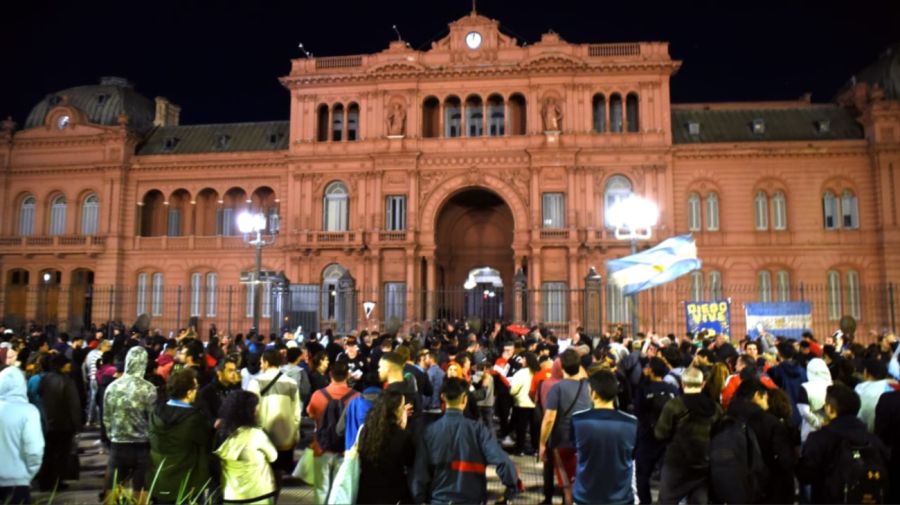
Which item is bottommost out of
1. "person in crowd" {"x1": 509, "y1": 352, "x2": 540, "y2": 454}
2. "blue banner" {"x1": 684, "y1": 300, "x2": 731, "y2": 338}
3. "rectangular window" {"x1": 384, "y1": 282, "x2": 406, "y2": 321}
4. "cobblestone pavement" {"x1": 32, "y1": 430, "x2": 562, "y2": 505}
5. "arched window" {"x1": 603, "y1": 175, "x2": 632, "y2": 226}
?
"cobblestone pavement" {"x1": 32, "y1": 430, "x2": 562, "y2": 505}

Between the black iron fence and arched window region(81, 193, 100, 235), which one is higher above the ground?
arched window region(81, 193, 100, 235)

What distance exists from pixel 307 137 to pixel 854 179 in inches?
1180

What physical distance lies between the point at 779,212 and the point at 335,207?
2440cm

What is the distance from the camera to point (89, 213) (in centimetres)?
3994

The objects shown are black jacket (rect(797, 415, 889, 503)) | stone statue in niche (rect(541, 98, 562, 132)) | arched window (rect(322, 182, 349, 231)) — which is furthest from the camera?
arched window (rect(322, 182, 349, 231))

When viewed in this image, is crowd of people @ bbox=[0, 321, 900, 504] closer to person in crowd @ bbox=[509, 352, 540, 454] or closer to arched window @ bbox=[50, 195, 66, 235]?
person in crowd @ bbox=[509, 352, 540, 454]

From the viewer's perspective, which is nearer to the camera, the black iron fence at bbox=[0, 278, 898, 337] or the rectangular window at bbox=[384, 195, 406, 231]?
the black iron fence at bbox=[0, 278, 898, 337]

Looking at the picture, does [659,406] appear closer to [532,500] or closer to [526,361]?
[532,500]

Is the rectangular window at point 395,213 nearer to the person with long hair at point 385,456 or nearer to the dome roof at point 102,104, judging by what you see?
the dome roof at point 102,104

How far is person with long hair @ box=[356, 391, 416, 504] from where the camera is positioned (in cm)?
536

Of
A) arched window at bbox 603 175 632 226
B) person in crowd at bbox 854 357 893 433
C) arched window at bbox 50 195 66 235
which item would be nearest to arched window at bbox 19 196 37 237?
arched window at bbox 50 195 66 235

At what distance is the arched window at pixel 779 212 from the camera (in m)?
34.9

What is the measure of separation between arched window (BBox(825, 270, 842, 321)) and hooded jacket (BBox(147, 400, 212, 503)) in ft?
115

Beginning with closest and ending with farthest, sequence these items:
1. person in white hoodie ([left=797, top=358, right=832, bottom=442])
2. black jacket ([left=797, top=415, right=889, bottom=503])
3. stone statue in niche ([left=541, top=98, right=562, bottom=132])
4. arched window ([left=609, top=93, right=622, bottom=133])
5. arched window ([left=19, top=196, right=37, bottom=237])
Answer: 1. black jacket ([left=797, top=415, right=889, bottom=503])
2. person in white hoodie ([left=797, top=358, right=832, bottom=442])
3. stone statue in niche ([left=541, top=98, right=562, bottom=132])
4. arched window ([left=609, top=93, right=622, bottom=133])
5. arched window ([left=19, top=196, right=37, bottom=237])
